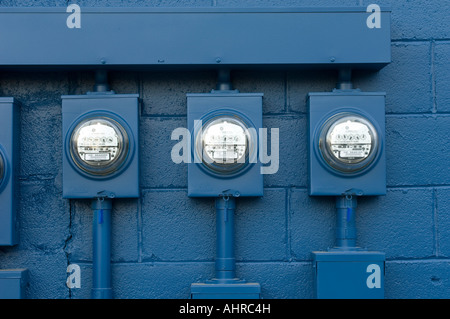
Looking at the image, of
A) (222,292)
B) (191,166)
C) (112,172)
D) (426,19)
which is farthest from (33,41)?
(426,19)

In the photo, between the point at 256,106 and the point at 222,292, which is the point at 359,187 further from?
the point at 222,292

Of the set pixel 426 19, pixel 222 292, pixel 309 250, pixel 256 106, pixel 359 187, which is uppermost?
pixel 426 19

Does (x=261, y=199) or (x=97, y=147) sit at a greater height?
(x=97, y=147)

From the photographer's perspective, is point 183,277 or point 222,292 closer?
point 222,292

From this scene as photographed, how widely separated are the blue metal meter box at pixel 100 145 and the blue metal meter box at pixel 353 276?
0.71 m

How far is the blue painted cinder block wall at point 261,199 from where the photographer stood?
1.85 m

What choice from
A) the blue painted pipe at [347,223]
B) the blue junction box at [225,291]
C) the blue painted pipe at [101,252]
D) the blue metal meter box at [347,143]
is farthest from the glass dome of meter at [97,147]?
the blue painted pipe at [347,223]

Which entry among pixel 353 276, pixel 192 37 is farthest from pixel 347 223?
pixel 192 37

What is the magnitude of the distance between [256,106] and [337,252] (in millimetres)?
570

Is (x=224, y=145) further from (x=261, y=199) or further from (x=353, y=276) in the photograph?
(x=353, y=276)

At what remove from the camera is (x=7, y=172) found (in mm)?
1782

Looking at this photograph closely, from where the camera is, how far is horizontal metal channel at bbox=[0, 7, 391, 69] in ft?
5.72

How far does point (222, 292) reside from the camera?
1706 millimetres

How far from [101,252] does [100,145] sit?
14.5 inches
